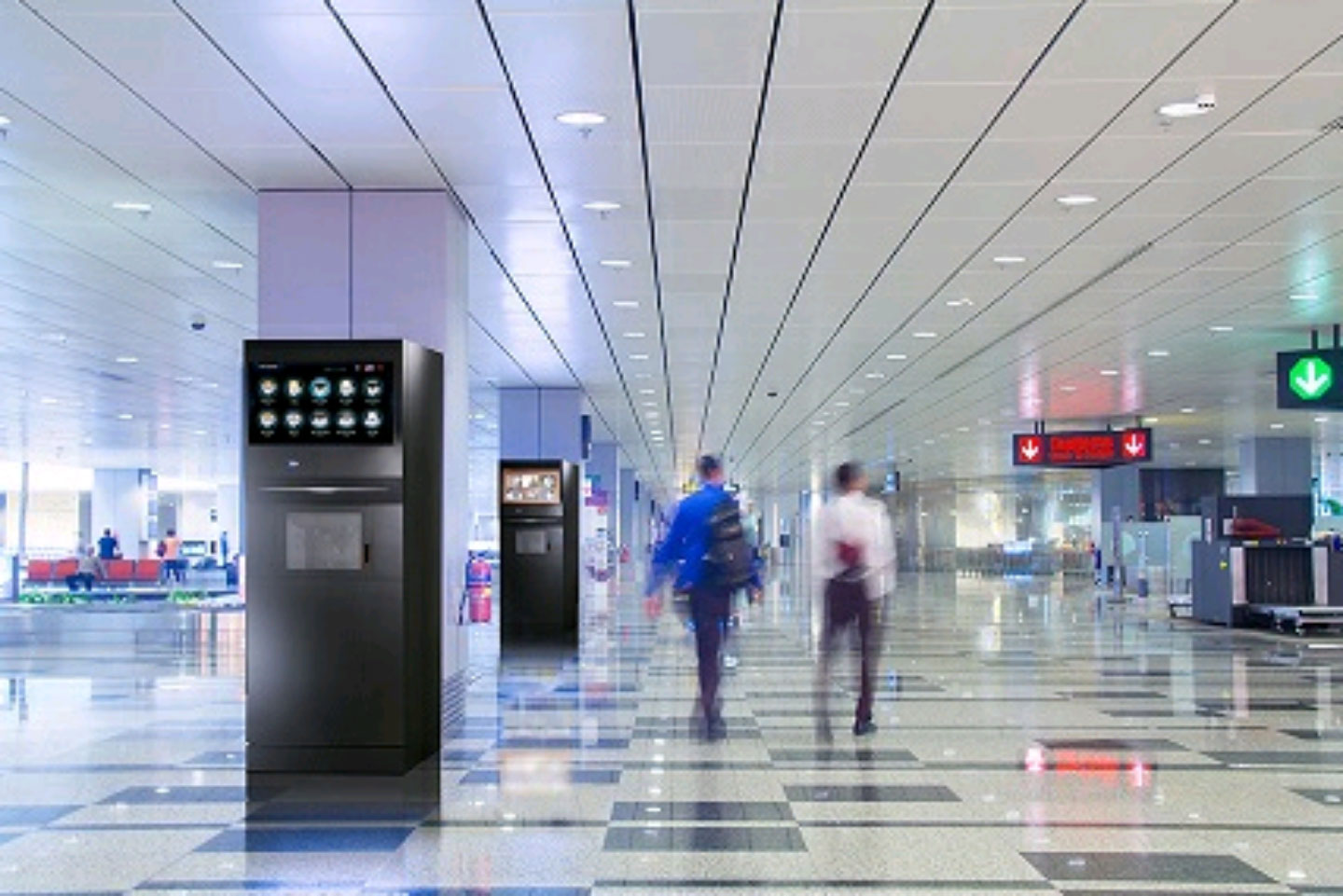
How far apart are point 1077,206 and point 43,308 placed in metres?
11.6

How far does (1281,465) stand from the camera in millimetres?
39156

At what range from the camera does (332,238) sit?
12281mm

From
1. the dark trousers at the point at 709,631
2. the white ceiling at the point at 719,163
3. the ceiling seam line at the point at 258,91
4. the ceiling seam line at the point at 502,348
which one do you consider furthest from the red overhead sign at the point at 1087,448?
the ceiling seam line at the point at 258,91

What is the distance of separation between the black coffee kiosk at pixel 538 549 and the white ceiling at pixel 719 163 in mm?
1905

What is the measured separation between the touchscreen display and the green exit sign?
1317cm

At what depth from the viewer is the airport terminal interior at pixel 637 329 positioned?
26.6 ft

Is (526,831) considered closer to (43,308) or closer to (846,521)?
(846,521)

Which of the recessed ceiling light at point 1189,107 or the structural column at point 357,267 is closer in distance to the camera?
the recessed ceiling light at point 1189,107

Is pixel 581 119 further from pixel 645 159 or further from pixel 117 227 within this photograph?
pixel 117 227

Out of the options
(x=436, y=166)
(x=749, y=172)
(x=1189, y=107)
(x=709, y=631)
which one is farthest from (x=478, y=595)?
(x=1189, y=107)

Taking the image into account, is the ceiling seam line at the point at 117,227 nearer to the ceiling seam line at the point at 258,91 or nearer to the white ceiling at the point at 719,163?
the white ceiling at the point at 719,163

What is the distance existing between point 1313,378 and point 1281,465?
2046cm

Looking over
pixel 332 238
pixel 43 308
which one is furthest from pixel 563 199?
pixel 43 308

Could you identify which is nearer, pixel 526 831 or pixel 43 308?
pixel 526 831
